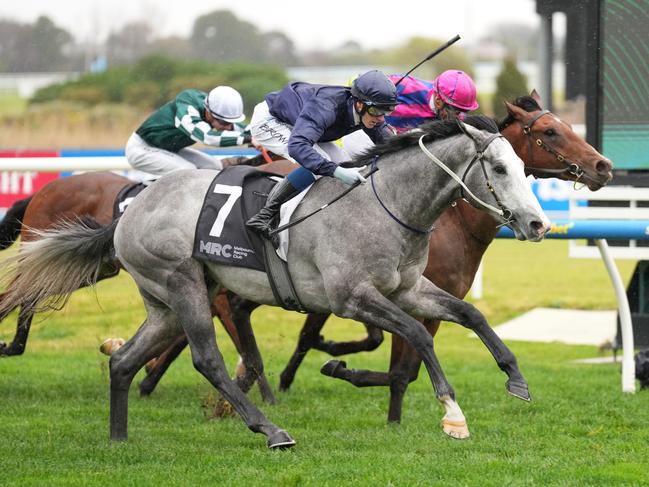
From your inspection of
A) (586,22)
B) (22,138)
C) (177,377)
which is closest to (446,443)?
(177,377)

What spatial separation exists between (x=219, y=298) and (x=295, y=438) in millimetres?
1715

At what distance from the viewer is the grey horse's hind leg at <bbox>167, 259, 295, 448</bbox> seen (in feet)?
17.6

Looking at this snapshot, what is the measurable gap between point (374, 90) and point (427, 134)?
32 centimetres

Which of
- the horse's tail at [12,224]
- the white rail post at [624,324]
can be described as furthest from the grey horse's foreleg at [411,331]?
the horse's tail at [12,224]

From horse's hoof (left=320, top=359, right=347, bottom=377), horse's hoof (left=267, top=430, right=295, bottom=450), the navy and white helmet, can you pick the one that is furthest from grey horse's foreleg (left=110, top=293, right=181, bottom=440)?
the navy and white helmet

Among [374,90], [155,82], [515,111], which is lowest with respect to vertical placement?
[155,82]

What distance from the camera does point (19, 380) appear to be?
7512 mm

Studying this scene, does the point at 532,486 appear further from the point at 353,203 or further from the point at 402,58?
the point at 402,58

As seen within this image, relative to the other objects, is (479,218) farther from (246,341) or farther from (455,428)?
(246,341)

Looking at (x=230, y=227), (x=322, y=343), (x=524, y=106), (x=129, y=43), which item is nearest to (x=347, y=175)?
(x=230, y=227)

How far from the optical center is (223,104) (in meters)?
6.91

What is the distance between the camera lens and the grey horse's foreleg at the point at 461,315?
4906 millimetres

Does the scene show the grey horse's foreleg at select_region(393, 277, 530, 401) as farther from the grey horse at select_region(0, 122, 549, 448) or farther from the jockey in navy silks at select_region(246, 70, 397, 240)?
the jockey in navy silks at select_region(246, 70, 397, 240)

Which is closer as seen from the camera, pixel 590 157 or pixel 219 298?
pixel 590 157
